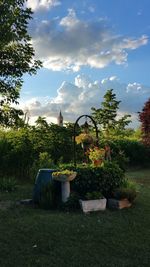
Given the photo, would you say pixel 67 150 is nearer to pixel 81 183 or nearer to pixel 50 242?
pixel 81 183

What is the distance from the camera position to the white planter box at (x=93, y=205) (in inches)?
244

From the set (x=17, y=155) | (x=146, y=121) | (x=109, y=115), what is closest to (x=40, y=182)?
(x=17, y=155)

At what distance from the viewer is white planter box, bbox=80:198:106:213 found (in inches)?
244

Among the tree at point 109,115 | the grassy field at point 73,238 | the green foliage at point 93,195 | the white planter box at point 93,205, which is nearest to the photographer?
the grassy field at point 73,238

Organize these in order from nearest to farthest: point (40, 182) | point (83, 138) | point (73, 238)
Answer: point (73, 238) < point (40, 182) < point (83, 138)

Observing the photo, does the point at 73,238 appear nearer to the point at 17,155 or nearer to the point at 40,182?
the point at 40,182

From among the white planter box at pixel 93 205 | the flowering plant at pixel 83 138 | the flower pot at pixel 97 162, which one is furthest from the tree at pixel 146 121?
the white planter box at pixel 93 205

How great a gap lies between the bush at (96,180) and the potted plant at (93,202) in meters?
0.33

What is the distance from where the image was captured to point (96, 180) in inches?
266

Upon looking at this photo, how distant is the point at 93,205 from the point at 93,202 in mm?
53

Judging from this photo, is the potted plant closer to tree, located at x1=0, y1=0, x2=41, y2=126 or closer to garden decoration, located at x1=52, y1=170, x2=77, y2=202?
garden decoration, located at x1=52, y1=170, x2=77, y2=202

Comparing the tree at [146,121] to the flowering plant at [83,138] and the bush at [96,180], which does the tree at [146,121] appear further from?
the bush at [96,180]

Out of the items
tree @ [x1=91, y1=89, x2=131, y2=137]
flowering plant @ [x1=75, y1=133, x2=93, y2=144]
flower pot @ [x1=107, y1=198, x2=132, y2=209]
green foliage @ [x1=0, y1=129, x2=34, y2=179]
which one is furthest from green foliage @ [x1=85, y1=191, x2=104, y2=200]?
tree @ [x1=91, y1=89, x2=131, y2=137]

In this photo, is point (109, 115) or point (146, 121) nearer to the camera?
point (146, 121)
